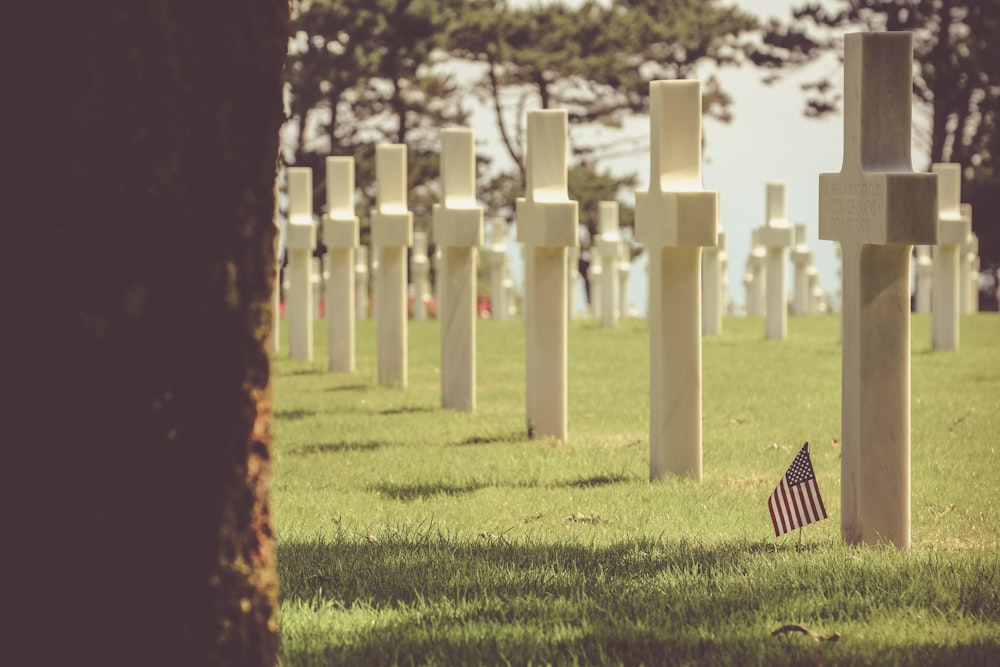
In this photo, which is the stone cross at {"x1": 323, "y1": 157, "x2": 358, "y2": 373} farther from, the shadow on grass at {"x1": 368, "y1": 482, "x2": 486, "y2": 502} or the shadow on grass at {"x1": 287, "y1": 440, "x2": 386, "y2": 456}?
the shadow on grass at {"x1": 368, "y1": 482, "x2": 486, "y2": 502}

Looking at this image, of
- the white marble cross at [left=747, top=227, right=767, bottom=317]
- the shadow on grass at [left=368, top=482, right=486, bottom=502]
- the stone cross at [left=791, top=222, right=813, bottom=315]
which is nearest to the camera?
the shadow on grass at [left=368, top=482, right=486, bottom=502]

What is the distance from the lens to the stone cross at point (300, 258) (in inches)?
760

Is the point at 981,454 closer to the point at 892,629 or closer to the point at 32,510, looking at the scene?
the point at 892,629

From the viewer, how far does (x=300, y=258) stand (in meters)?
19.3

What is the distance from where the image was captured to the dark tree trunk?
4.38 m

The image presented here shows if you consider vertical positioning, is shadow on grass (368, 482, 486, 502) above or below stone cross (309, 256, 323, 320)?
below

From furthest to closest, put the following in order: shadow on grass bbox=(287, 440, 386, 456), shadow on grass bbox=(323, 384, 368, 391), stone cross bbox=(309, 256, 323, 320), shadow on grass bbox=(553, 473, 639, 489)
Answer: stone cross bbox=(309, 256, 323, 320) → shadow on grass bbox=(323, 384, 368, 391) → shadow on grass bbox=(287, 440, 386, 456) → shadow on grass bbox=(553, 473, 639, 489)

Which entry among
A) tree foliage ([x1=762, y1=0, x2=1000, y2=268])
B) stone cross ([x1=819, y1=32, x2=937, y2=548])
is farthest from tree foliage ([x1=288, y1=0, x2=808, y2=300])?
stone cross ([x1=819, y1=32, x2=937, y2=548])

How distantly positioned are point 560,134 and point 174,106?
25.7ft

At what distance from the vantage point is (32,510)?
4.41 m

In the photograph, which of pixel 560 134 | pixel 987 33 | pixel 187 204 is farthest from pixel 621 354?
pixel 987 33

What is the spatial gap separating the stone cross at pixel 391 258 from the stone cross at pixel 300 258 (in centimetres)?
329

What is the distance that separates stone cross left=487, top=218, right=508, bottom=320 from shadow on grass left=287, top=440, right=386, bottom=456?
19197 mm

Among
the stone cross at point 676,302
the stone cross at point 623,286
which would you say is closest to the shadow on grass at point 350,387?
the stone cross at point 676,302
